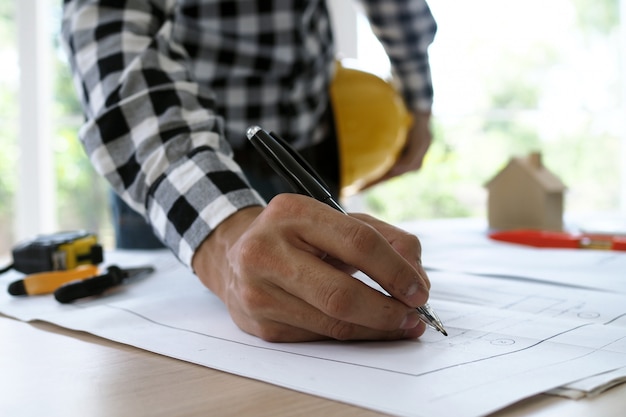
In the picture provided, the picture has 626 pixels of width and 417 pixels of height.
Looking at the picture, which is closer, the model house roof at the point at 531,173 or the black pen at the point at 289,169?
the black pen at the point at 289,169

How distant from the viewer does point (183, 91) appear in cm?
66

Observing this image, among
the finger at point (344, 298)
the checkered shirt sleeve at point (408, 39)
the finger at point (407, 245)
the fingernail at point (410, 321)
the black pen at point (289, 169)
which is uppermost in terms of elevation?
the checkered shirt sleeve at point (408, 39)

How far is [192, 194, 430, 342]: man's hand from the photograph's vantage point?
421 mm

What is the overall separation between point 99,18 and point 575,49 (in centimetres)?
316

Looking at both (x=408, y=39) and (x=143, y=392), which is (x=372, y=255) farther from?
(x=408, y=39)

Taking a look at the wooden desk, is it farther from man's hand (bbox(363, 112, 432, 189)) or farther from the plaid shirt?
man's hand (bbox(363, 112, 432, 189))

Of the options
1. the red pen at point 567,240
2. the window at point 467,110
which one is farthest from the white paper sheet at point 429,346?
the window at point 467,110

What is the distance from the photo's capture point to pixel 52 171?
2.66 m

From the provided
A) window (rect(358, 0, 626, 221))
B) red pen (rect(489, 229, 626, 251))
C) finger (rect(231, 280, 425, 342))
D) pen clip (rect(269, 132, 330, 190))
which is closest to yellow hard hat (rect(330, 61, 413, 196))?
red pen (rect(489, 229, 626, 251))

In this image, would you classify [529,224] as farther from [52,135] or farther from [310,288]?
[52,135]

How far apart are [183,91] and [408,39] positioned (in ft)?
2.97

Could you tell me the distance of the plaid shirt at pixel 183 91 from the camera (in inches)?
23.4

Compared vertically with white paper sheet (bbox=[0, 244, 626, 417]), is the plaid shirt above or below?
above

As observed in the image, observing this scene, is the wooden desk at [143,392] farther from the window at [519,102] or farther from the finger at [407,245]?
the window at [519,102]
